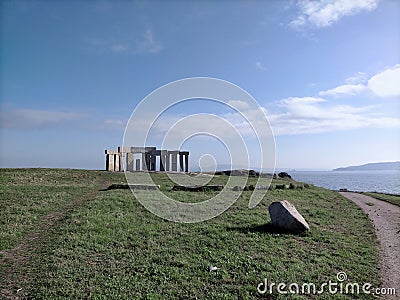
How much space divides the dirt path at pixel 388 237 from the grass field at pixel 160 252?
292 millimetres

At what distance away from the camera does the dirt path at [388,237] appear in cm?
869

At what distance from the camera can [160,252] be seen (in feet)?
32.4

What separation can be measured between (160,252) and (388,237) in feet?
29.2

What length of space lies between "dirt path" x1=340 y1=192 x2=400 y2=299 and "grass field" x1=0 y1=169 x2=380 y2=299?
11.5 inches

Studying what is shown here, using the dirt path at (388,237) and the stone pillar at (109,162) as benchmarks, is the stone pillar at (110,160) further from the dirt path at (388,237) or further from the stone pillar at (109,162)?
the dirt path at (388,237)

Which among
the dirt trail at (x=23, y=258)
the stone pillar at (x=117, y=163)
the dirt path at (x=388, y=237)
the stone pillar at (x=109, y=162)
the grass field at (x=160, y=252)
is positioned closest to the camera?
the dirt trail at (x=23, y=258)

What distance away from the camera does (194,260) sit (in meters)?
9.25

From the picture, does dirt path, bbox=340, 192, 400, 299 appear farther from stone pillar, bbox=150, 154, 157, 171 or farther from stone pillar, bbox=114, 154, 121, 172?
stone pillar, bbox=114, 154, 121, 172

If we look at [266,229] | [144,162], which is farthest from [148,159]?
[266,229]

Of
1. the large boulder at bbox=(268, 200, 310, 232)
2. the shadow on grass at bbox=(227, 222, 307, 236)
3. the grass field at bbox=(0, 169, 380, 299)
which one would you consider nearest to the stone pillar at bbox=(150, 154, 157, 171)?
the grass field at bbox=(0, 169, 380, 299)

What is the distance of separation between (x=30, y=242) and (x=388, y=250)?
12.0 metres

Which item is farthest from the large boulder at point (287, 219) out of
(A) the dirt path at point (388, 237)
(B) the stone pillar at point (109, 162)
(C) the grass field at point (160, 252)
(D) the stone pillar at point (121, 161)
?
(D) the stone pillar at point (121, 161)

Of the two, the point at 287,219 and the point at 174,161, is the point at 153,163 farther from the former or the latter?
the point at 287,219

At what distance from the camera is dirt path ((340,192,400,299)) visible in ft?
28.5
